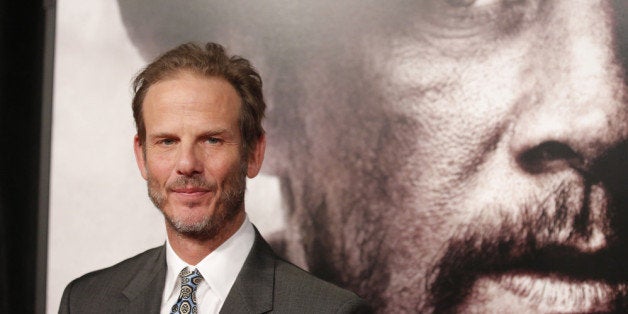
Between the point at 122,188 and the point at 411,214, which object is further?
the point at 122,188

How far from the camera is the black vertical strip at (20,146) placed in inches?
90.4

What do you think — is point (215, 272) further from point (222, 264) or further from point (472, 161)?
point (472, 161)

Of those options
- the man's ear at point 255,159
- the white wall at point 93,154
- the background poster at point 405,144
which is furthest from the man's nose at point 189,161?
the white wall at point 93,154

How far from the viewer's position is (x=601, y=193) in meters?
2.00

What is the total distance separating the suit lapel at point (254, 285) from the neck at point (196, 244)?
71mm

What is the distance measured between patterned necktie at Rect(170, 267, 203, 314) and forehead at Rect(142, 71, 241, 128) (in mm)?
323

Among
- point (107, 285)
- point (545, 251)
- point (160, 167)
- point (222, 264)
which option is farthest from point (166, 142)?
point (545, 251)

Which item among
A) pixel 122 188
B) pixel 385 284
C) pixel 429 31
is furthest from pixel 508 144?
pixel 122 188

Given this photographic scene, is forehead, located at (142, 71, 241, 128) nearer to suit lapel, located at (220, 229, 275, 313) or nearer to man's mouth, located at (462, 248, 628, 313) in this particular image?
suit lapel, located at (220, 229, 275, 313)

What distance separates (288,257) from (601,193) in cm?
84

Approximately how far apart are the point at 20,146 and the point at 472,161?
1.32m

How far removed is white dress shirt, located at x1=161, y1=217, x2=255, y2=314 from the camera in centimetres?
166

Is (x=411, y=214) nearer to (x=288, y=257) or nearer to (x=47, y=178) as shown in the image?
(x=288, y=257)

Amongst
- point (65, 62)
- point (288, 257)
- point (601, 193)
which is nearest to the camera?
point (601, 193)
